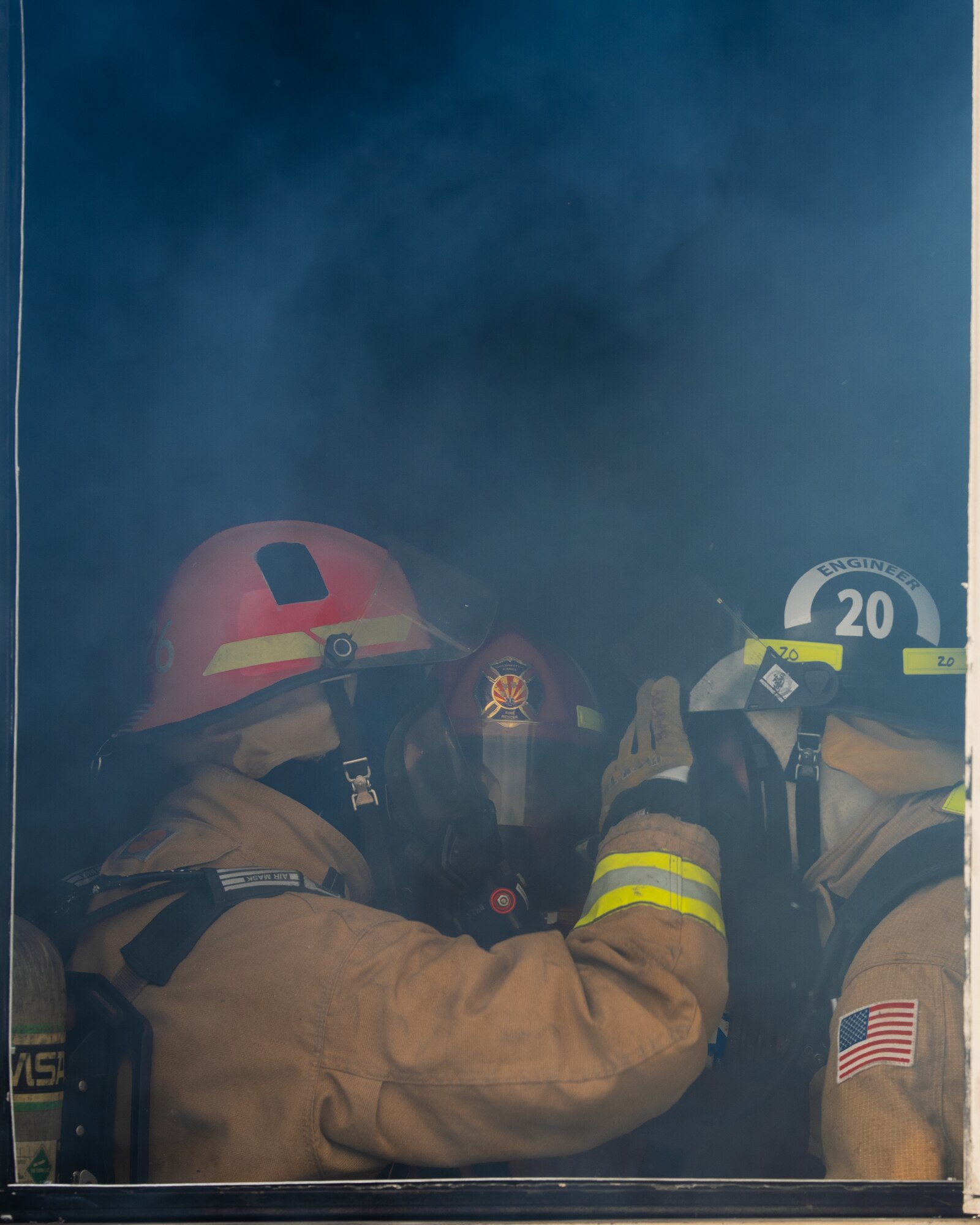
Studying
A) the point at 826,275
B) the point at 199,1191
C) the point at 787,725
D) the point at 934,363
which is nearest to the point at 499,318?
the point at 826,275

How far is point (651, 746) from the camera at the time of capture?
2273 millimetres

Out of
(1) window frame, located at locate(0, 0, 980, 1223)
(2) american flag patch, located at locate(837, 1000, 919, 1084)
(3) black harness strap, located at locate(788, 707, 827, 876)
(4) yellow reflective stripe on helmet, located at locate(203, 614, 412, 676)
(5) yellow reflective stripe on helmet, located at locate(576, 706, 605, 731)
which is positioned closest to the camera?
(1) window frame, located at locate(0, 0, 980, 1223)

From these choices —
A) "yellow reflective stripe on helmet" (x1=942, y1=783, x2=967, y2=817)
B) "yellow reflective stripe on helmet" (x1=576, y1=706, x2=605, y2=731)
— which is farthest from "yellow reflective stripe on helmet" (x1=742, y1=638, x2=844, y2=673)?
"yellow reflective stripe on helmet" (x1=576, y1=706, x2=605, y2=731)

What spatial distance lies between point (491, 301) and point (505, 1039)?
2.06 meters

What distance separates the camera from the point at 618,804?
2.12 m

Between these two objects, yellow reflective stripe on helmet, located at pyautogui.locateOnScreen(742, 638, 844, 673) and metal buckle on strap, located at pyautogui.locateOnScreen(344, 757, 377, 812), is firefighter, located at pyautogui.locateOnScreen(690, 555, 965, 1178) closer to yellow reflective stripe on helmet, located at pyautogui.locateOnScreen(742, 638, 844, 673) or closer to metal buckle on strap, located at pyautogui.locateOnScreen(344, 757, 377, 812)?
yellow reflective stripe on helmet, located at pyautogui.locateOnScreen(742, 638, 844, 673)

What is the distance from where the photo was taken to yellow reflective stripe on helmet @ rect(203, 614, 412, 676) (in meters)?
2.10

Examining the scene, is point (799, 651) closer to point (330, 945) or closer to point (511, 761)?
point (511, 761)

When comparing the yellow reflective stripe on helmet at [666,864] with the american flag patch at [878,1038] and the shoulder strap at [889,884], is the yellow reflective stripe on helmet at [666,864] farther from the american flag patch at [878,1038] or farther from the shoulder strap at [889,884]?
the american flag patch at [878,1038]

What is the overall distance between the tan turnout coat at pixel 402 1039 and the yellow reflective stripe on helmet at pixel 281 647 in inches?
22.8

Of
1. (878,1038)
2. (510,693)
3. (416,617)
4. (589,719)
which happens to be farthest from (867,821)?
(416,617)

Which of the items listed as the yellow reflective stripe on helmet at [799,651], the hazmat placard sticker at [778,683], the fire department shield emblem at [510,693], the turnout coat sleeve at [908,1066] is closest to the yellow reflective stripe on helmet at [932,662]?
the yellow reflective stripe on helmet at [799,651]

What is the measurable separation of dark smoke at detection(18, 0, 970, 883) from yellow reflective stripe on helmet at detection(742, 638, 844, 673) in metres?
0.69

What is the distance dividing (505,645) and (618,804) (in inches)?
24.7
